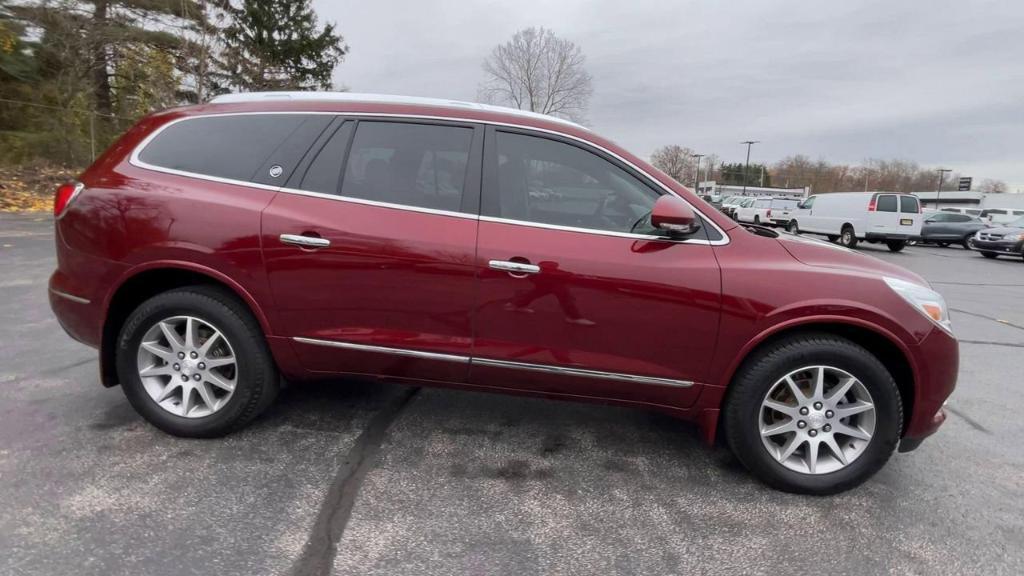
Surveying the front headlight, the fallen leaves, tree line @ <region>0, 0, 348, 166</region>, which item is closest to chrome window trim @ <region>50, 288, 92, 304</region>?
the front headlight

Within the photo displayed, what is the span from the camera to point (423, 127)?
10.2ft

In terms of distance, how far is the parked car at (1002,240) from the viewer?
1859cm

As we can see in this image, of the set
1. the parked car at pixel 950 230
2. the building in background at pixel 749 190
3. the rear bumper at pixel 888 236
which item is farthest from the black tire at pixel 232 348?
the building in background at pixel 749 190

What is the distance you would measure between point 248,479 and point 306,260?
111cm

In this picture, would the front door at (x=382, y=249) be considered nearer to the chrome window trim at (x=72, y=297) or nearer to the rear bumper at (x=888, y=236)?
the chrome window trim at (x=72, y=297)

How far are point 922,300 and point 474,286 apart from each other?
7.27 ft

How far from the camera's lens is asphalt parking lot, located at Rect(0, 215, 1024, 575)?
2.36 m

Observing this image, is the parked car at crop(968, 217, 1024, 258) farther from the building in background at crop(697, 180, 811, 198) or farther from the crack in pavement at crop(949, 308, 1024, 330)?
the building in background at crop(697, 180, 811, 198)

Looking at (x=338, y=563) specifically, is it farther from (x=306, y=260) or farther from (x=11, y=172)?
(x=11, y=172)

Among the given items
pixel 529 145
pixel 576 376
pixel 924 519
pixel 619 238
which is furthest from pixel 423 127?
pixel 924 519

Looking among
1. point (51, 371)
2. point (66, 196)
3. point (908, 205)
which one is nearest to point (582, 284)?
point (66, 196)

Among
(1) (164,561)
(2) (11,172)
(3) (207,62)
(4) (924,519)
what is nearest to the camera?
(1) (164,561)

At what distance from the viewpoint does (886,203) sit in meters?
19.7

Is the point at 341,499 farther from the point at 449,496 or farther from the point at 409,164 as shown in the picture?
the point at 409,164
